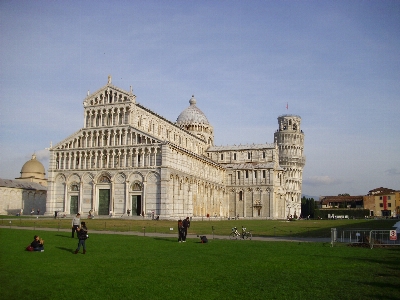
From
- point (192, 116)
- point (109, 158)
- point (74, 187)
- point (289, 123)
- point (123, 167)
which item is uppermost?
point (289, 123)

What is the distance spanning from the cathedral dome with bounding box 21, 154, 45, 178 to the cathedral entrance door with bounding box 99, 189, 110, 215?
164 ft

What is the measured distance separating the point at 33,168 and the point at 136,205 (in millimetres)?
56641

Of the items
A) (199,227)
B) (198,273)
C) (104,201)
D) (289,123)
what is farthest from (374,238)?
Answer: (289,123)

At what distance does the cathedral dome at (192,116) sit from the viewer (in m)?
115

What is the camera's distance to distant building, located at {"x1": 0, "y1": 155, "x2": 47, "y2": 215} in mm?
94625

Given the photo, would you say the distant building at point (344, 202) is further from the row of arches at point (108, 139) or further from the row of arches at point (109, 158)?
the row of arches at point (108, 139)

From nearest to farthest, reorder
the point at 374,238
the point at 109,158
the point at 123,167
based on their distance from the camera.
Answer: the point at 374,238 < the point at 123,167 < the point at 109,158

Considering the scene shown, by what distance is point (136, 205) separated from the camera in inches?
2867

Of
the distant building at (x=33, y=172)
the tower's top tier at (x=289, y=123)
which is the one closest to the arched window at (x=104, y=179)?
the distant building at (x=33, y=172)

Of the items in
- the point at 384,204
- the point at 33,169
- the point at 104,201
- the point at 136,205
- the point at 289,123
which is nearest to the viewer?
the point at 136,205

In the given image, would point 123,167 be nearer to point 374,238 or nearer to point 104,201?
point 104,201

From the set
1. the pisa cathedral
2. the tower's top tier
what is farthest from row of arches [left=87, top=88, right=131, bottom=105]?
the tower's top tier

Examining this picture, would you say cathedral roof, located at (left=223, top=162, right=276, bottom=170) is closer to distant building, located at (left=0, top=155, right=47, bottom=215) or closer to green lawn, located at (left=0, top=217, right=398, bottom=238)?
distant building, located at (left=0, top=155, right=47, bottom=215)

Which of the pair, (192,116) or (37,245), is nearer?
(37,245)
